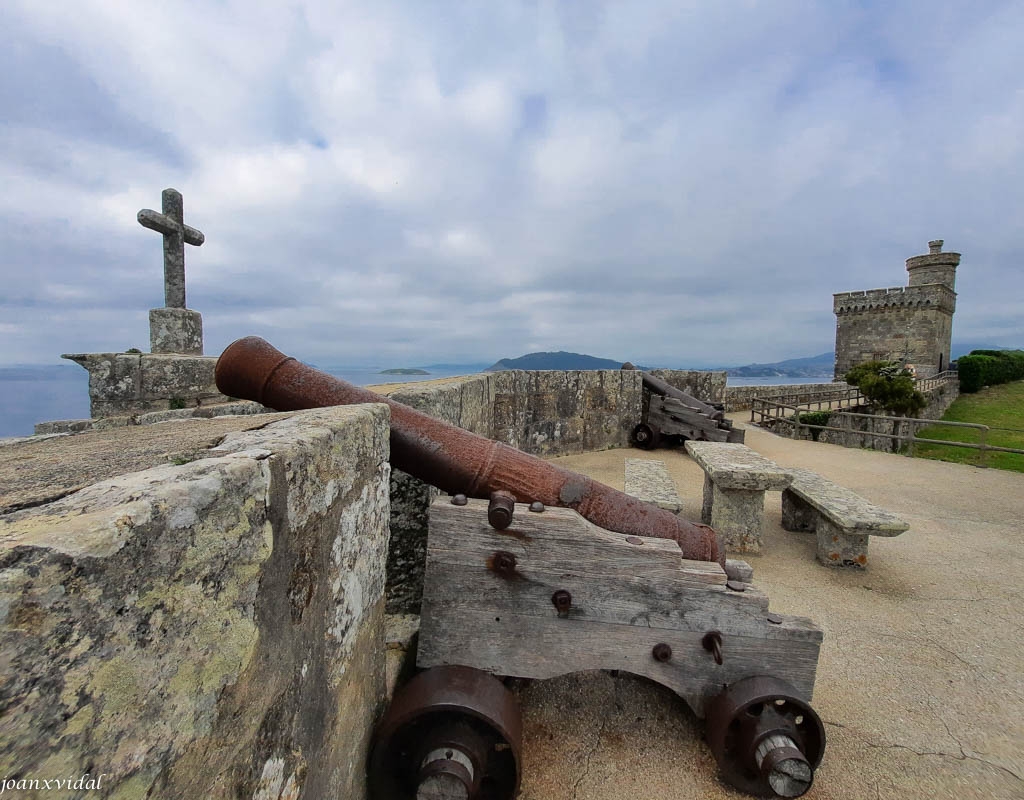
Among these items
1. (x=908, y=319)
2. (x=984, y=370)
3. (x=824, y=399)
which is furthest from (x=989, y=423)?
(x=908, y=319)

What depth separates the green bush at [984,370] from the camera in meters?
32.1

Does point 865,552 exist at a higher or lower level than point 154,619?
lower

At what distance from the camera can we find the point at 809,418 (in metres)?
17.8

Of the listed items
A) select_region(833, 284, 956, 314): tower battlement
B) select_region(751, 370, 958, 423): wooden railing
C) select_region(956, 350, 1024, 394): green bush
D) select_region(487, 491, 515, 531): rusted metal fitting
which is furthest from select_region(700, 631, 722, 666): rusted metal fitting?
select_region(833, 284, 956, 314): tower battlement

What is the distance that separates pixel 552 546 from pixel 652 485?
3.12 metres

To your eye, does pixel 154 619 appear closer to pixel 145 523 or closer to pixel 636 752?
pixel 145 523

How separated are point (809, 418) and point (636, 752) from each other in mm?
18541

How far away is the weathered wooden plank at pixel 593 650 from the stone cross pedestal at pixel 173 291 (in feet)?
15.5

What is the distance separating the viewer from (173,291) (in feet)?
18.2

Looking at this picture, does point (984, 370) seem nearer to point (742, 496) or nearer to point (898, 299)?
point (898, 299)

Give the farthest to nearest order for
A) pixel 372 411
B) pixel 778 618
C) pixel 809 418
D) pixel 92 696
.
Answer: pixel 809 418 → pixel 778 618 → pixel 372 411 → pixel 92 696

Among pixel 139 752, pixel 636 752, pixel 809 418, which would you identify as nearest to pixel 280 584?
pixel 139 752

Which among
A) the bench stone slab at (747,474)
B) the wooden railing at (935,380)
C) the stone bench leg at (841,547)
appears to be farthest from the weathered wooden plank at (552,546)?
the wooden railing at (935,380)

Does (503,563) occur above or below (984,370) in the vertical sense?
below
